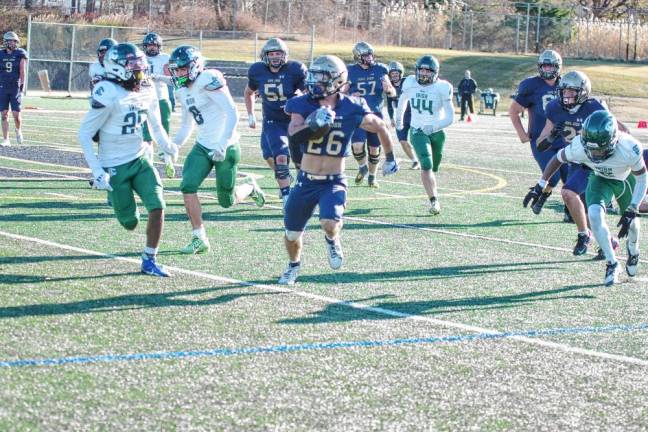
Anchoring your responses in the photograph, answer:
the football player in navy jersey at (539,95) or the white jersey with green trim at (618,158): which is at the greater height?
the football player in navy jersey at (539,95)

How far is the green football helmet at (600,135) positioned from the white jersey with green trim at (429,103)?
4925 millimetres

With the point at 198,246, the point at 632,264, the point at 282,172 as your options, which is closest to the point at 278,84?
the point at 282,172

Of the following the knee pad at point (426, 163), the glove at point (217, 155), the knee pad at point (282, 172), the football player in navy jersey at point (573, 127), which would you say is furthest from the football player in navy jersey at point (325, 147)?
the knee pad at point (426, 163)

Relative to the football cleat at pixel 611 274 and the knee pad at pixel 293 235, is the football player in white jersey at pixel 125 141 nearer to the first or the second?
the knee pad at pixel 293 235

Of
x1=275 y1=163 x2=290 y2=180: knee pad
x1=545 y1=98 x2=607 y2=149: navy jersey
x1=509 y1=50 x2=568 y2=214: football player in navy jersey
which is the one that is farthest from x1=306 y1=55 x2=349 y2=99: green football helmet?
x1=509 y1=50 x2=568 y2=214: football player in navy jersey

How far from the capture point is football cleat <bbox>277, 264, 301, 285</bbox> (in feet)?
30.7

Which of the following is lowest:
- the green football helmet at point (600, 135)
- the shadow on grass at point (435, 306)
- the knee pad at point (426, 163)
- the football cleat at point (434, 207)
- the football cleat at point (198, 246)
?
the shadow on grass at point (435, 306)

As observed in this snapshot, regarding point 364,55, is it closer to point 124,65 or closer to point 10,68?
point 10,68

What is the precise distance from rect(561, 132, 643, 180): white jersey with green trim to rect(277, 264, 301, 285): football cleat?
9.17 feet

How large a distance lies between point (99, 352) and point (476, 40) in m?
60.2

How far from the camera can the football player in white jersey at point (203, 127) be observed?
10.5 m

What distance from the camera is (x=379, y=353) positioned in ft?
23.6

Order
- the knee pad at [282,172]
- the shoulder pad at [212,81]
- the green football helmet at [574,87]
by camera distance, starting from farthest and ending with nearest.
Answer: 1. the knee pad at [282,172]
2. the green football helmet at [574,87]
3. the shoulder pad at [212,81]

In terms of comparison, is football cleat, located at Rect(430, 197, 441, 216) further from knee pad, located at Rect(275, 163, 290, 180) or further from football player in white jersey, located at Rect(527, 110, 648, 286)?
football player in white jersey, located at Rect(527, 110, 648, 286)
